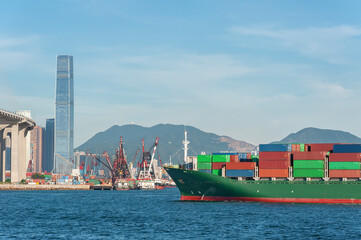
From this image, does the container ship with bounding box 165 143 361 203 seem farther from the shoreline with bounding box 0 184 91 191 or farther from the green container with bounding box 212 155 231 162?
the shoreline with bounding box 0 184 91 191

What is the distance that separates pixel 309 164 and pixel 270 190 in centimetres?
612

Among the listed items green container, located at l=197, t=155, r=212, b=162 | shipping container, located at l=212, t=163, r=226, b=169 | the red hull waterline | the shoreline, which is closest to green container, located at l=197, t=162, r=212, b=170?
shipping container, located at l=212, t=163, r=226, b=169

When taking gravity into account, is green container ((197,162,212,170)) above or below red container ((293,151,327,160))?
below

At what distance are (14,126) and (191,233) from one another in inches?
5461

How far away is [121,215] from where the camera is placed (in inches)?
2518


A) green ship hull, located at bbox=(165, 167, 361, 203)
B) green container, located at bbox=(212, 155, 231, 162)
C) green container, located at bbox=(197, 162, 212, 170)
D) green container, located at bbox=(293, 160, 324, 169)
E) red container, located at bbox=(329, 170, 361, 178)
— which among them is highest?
green container, located at bbox=(212, 155, 231, 162)

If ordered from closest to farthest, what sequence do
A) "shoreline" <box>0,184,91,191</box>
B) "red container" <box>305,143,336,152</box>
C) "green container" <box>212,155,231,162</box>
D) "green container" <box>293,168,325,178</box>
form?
"green container" <box>293,168,325,178</box> → "red container" <box>305,143,336,152</box> → "green container" <box>212,155,231,162</box> → "shoreline" <box>0,184,91,191</box>

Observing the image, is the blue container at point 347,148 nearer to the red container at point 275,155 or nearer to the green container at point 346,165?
the green container at point 346,165

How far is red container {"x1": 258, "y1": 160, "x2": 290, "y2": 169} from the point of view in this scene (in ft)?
247

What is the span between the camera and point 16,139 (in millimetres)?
174375

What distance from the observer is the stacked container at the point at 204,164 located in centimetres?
7850

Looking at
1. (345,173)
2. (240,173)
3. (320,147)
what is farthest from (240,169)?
(345,173)

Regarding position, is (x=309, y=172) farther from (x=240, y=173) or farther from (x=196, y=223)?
(x=196, y=223)

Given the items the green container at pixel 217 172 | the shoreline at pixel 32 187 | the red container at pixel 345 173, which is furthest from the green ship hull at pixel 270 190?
the shoreline at pixel 32 187
